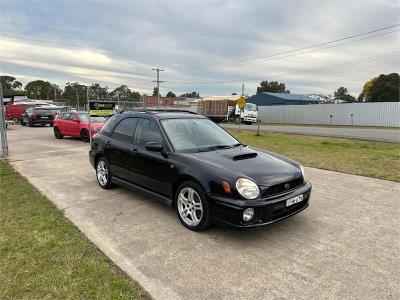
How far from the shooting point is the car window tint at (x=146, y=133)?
495cm

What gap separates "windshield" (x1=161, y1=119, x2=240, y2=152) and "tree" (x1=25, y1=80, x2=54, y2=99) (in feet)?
325

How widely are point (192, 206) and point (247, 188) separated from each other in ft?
2.84

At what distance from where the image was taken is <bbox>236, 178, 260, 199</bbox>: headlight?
372cm

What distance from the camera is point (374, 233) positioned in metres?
4.20

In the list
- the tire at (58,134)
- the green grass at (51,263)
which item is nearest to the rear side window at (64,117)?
the tire at (58,134)

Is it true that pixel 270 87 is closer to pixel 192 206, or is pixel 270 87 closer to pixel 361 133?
pixel 361 133

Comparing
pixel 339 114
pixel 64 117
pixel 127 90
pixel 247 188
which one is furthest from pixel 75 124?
pixel 127 90

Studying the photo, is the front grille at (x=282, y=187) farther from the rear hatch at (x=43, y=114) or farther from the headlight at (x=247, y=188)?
the rear hatch at (x=43, y=114)

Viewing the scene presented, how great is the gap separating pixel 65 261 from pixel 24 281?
0.44 m

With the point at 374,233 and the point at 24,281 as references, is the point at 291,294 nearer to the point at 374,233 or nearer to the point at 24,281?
the point at 374,233

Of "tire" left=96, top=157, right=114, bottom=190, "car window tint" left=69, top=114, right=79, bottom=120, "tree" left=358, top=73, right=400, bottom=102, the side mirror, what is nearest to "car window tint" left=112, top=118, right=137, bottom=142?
"tire" left=96, top=157, right=114, bottom=190

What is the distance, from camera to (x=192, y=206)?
13.9 feet

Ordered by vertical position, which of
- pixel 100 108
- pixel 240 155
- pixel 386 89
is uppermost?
pixel 386 89

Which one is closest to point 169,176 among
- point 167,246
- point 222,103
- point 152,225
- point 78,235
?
point 152,225
